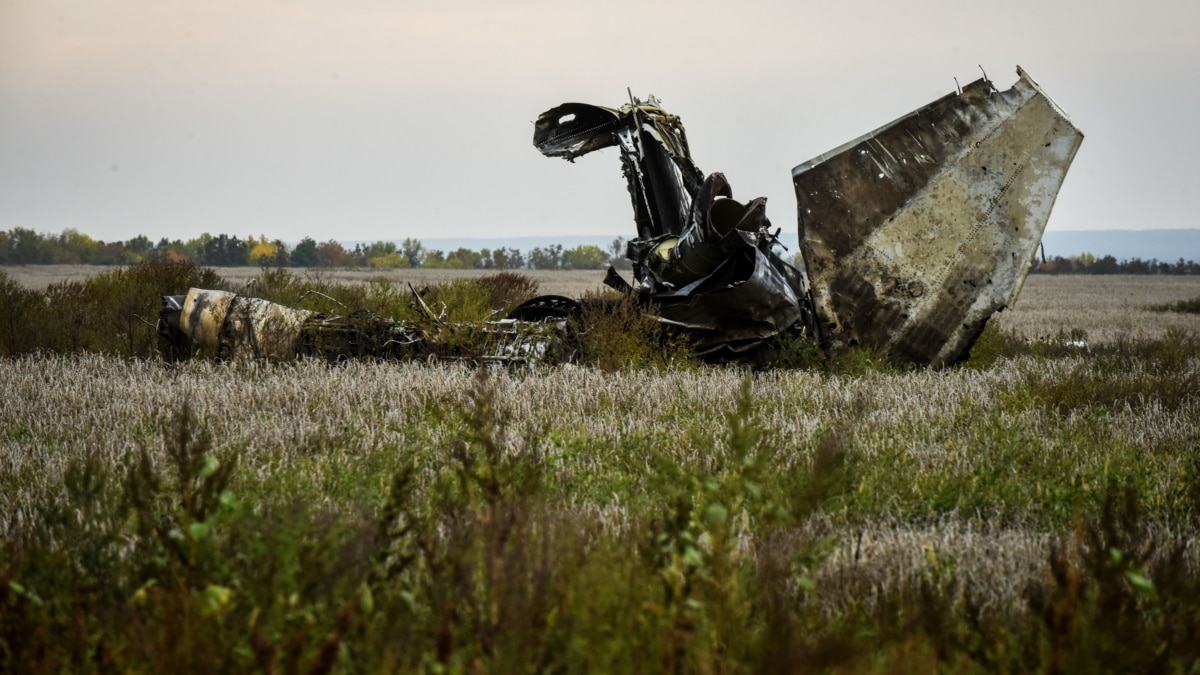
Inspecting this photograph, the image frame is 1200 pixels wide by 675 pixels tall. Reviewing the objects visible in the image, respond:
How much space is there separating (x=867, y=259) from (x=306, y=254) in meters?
59.8

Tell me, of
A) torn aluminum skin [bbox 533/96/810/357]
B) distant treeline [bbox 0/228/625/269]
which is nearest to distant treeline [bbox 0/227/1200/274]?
distant treeline [bbox 0/228/625/269]

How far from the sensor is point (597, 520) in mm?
5102

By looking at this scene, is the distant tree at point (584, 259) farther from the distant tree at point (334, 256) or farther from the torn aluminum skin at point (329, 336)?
the torn aluminum skin at point (329, 336)

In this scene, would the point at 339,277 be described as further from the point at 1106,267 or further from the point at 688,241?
the point at 1106,267

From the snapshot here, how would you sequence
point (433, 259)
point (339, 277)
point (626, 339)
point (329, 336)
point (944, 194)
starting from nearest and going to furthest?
point (944, 194) → point (626, 339) → point (329, 336) → point (339, 277) → point (433, 259)

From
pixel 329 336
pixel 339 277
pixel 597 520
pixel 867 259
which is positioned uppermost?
pixel 867 259

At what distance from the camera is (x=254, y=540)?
11.2ft

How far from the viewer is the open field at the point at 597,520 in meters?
3.15

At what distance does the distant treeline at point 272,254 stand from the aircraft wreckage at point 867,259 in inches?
1819

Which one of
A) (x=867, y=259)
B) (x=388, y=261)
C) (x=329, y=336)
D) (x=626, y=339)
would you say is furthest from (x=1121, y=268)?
(x=329, y=336)

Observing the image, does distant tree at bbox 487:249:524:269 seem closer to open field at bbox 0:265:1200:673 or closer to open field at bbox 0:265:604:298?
open field at bbox 0:265:604:298

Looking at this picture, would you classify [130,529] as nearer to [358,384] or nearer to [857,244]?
[358,384]

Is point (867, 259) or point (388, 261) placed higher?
point (388, 261)

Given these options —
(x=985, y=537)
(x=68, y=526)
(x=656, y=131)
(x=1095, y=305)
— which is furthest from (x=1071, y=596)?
(x=1095, y=305)
